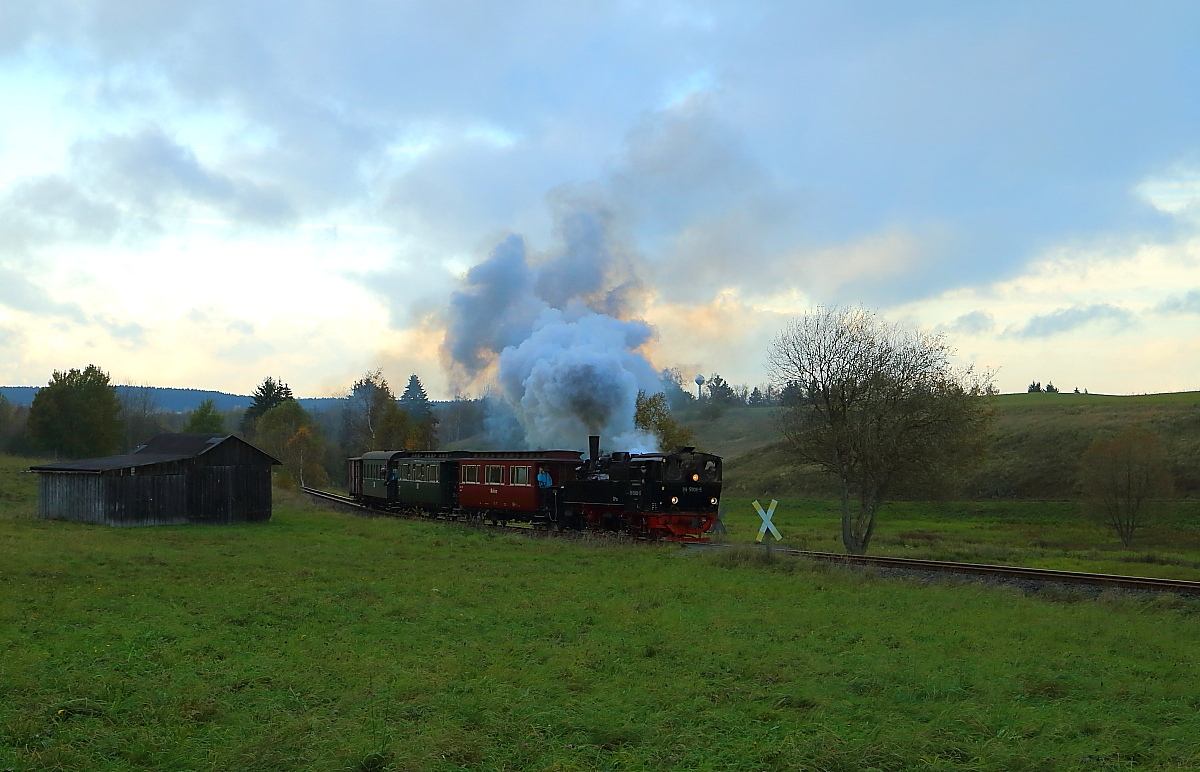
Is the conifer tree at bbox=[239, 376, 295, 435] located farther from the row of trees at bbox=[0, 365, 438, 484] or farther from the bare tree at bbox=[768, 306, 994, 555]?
the bare tree at bbox=[768, 306, 994, 555]

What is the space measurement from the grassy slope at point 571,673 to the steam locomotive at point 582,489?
294 inches

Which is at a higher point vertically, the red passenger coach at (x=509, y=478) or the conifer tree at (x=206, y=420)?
the conifer tree at (x=206, y=420)

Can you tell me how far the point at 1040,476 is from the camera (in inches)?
2240

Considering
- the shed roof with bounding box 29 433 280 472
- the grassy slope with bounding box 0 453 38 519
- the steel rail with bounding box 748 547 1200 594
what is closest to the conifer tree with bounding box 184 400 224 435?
the grassy slope with bounding box 0 453 38 519

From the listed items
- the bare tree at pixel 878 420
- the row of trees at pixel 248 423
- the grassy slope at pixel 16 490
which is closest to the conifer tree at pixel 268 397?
the row of trees at pixel 248 423

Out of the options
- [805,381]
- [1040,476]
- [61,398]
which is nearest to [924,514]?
[1040,476]

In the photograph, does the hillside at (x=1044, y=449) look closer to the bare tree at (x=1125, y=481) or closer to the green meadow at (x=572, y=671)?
the bare tree at (x=1125, y=481)

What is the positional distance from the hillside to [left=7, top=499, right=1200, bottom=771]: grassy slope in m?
29.4

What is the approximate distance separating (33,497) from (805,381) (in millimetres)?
38990

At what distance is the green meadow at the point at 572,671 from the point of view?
7.28 metres

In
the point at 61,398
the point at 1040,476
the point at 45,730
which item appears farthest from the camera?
the point at 61,398

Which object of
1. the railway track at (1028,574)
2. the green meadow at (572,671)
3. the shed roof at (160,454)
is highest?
the shed roof at (160,454)

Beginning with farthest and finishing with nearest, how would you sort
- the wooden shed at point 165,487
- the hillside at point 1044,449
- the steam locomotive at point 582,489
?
the hillside at point 1044,449, the wooden shed at point 165,487, the steam locomotive at point 582,489

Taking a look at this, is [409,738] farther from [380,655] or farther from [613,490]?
[613,490]
